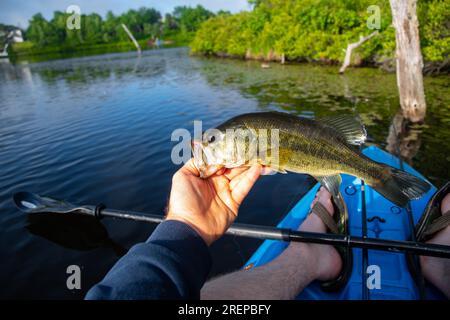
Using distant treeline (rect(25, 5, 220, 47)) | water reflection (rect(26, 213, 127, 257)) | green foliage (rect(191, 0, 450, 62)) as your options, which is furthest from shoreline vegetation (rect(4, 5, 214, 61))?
water reflection (rect(26, 213, 127, 257))

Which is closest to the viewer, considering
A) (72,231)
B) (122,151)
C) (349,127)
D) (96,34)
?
(349,127)

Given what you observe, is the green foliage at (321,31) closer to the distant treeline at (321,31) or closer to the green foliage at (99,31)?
the distant treeline at (321,31)

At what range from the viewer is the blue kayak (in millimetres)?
3600

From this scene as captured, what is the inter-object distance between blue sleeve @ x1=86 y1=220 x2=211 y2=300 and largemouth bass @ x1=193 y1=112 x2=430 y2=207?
965mm

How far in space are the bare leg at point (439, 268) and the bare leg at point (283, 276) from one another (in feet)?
3.49

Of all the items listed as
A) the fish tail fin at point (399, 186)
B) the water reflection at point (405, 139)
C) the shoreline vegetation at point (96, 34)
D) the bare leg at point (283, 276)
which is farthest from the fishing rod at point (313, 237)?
the shoreline vegetation at point (96, 34)

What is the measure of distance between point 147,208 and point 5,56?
10058 centimetres

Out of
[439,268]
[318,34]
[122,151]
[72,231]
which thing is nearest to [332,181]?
[439,268]

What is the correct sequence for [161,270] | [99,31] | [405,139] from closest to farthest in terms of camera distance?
1. [161,270]
2. [405,139]
3. [99,31]

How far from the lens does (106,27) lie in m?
112

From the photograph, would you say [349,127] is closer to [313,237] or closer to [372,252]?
[313,237]

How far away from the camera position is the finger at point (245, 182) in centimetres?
317

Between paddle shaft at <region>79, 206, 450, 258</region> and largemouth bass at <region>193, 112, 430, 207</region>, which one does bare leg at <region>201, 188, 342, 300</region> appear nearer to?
paddle shaft at <region>79, 206, 450, 258</region>

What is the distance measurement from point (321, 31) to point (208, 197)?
3303 centimetres
